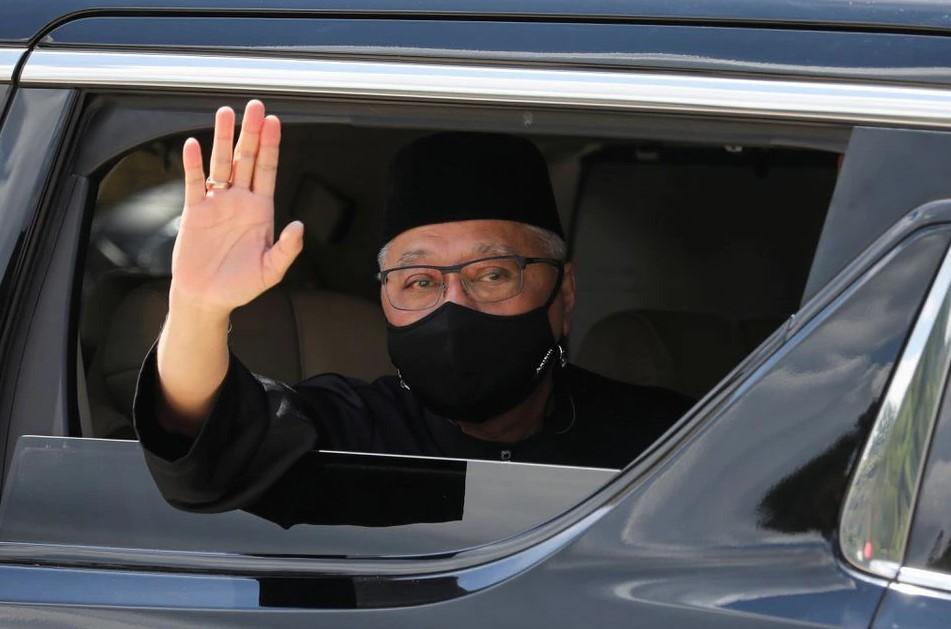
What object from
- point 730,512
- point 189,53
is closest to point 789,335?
point 730,512

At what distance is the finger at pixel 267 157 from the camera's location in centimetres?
172

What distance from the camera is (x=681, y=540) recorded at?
59.0 inches

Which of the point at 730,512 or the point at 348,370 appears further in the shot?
the point at 348,370

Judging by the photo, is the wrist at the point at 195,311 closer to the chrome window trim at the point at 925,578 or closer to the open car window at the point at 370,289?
the open car window at the point at 370,289

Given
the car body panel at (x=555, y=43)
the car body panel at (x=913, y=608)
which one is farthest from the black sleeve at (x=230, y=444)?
the car body panel at (x=913, y=608)

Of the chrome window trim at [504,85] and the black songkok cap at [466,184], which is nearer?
the chrome window trim at [504,85]

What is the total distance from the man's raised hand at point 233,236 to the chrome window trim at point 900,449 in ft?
2.54

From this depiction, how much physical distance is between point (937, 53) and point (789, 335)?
0.36 meters

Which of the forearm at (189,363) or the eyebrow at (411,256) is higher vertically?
the eyebrow at (411,256)

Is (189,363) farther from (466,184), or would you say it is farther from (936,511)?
(936,511)

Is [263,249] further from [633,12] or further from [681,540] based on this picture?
[681,540]

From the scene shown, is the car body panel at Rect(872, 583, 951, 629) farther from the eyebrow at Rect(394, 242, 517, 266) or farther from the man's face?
the eyebrow at Rect(394, 242, 517, 266)

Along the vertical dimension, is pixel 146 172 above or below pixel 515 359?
above

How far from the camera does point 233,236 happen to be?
179 cm
